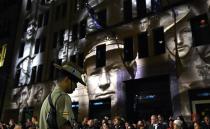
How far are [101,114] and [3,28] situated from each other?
21.3 m

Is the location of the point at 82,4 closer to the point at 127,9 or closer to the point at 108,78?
the point at 127,9

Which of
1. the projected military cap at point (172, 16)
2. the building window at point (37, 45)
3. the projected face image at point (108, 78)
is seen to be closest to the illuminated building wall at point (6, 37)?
the building window at point (37, 45)

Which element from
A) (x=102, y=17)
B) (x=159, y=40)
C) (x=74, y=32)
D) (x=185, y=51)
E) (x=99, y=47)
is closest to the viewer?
(x=185, y=51)

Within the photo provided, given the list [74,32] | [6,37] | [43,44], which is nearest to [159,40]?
[74,32]

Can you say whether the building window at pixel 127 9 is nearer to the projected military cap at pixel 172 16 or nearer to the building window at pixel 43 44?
the projected military cap at pixel 172 16

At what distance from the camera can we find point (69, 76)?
330cm

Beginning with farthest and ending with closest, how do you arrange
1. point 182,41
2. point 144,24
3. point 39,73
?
point 39,73, point 144,24, point 182,41

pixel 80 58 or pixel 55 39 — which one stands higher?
pixel 55 39

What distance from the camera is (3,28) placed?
1299 inches

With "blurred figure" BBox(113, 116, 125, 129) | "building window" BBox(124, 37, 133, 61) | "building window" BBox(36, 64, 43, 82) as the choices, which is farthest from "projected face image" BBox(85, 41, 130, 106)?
"building window" BBox(36, 64, 43, 82)

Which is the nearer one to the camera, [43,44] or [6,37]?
[43,44]

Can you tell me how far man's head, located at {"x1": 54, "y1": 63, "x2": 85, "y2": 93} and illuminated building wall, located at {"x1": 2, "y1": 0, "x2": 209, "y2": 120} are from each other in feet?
39.6

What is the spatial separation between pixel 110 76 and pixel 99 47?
10.0ft

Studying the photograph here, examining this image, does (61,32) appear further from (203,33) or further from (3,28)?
(203,33)
